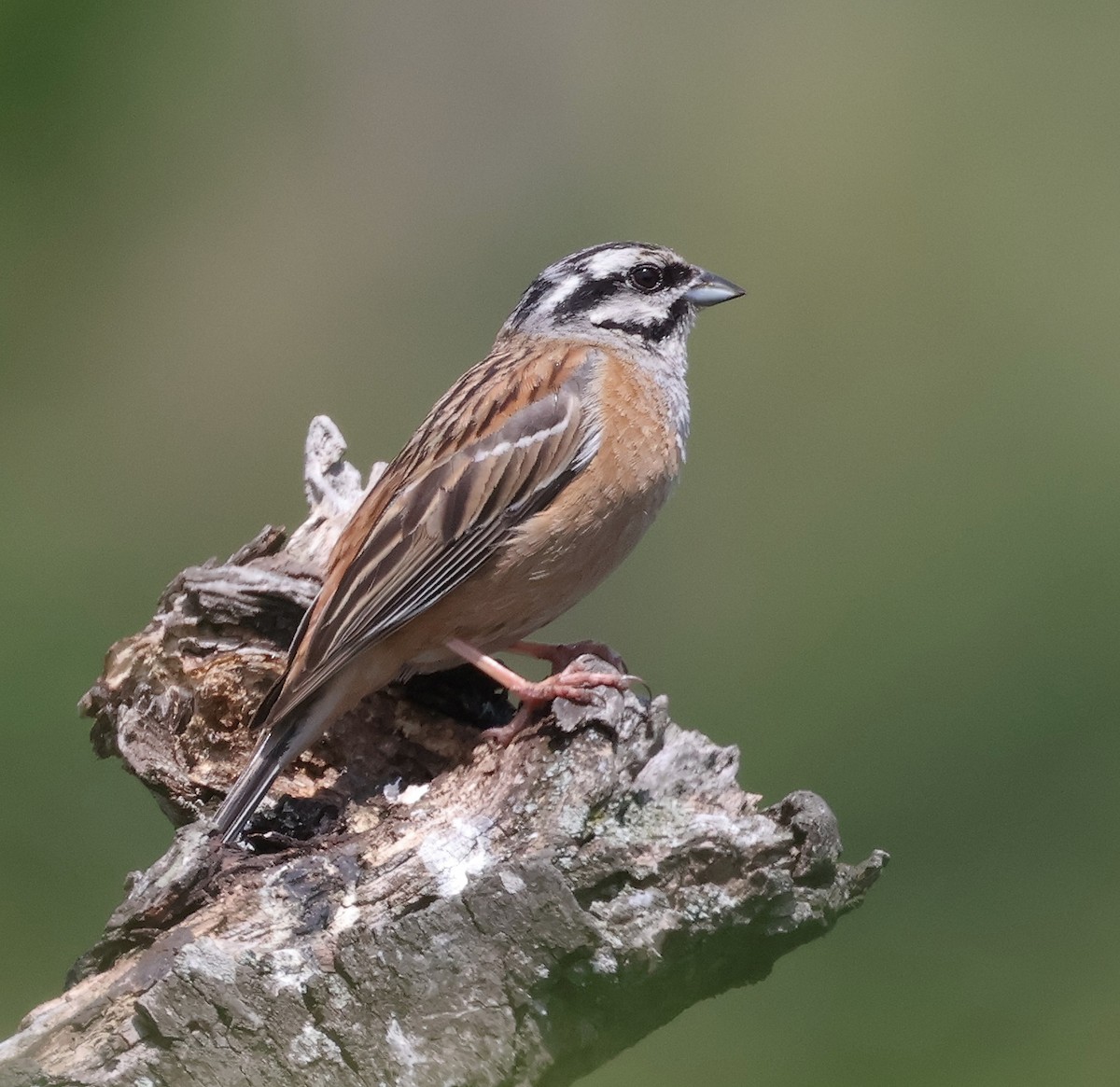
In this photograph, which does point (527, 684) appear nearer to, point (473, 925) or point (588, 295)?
point (473, 925)

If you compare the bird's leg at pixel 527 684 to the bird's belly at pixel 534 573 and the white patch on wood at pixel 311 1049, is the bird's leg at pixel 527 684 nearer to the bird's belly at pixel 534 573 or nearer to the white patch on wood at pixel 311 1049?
the bird's belly at pixel 534 573

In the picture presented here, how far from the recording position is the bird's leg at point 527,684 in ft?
12.8

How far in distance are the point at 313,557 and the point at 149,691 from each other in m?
0.77

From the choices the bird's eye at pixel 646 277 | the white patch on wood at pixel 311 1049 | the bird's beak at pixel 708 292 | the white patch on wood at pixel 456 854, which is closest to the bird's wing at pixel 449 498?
the bird's eye at pixel 646 277

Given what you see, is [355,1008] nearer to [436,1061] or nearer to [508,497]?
[436,1061]

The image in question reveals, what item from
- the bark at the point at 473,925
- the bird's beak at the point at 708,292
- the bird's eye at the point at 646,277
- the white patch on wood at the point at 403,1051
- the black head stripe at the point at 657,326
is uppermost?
the bird's eye at the point at 646,277

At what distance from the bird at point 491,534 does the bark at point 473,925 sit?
1.35 ft

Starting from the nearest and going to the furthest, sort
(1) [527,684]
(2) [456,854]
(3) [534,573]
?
(2) [456,854], (1) [527,684], (3) [534,573]

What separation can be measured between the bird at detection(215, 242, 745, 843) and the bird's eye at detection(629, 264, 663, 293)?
12.6 inches

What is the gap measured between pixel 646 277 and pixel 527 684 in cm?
181

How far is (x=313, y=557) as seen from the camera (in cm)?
484

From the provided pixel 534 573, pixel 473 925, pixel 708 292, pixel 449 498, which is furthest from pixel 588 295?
pixel 473 925

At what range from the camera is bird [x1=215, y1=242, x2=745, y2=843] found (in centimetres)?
414

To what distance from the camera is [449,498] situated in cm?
459
